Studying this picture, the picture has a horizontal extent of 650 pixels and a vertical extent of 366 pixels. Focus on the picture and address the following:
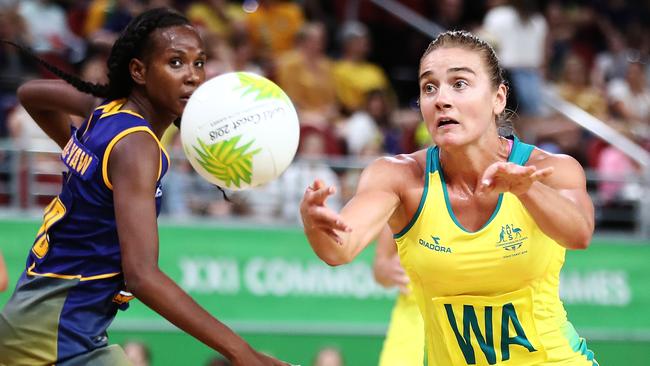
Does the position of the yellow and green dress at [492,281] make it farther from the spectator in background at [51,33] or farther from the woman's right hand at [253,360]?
the spectator in background at [51,33]

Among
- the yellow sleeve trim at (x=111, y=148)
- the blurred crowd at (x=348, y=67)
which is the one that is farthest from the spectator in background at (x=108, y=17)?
the yellow sleeve trim at (x=111, y=148)

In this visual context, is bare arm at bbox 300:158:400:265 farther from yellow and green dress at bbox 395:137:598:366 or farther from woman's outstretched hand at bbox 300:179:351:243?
yellow and green dress at bbox 395:137:598:366

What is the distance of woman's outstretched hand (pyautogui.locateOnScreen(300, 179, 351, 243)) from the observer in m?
3.39

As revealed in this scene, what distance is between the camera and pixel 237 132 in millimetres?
4000

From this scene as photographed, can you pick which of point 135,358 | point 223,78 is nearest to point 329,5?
point 135,358

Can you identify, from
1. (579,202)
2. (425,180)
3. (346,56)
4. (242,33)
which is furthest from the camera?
(346,56)

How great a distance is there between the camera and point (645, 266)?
31.1 ft

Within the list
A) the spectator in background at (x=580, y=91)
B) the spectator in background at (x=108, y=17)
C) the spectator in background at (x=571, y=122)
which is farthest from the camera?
the spectator in background at (x=580, y=91)

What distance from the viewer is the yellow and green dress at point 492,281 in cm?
391

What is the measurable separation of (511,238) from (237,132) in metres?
1.11

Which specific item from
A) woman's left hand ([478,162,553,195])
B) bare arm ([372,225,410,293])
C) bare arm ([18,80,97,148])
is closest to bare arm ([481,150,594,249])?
woman's left hand ([478,162,553,195])

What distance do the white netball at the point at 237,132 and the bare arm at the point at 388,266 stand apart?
5.23ft

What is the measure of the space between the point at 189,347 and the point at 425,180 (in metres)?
4.62

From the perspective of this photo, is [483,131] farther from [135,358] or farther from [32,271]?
[135,358]
